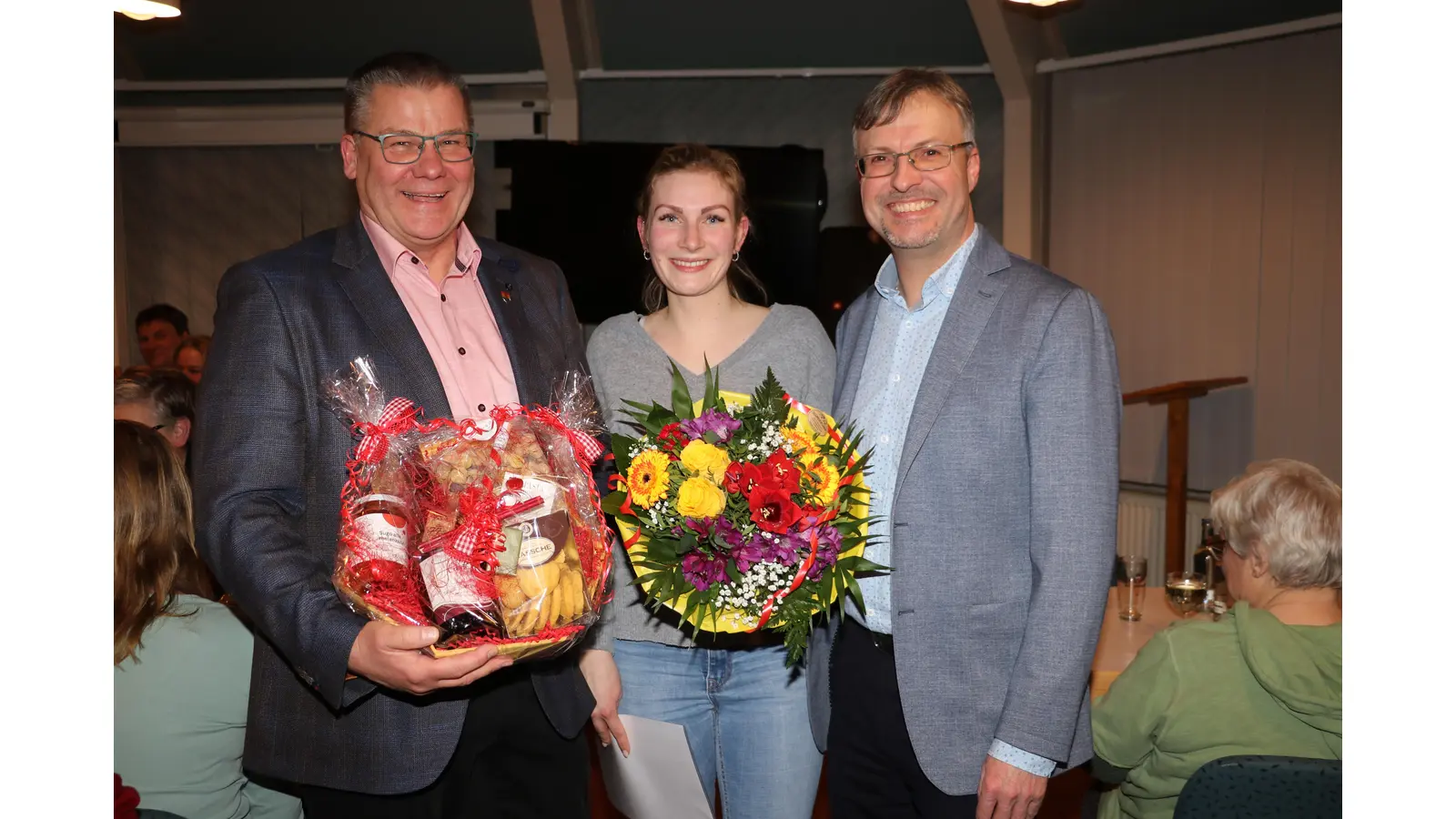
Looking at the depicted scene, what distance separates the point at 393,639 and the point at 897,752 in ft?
3.38

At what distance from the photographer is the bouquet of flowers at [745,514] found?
186cm

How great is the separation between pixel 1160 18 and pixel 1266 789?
17.1 ft

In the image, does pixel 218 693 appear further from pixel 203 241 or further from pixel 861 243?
pixel 203 241

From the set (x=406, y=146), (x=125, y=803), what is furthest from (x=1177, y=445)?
(x=125, y=803)

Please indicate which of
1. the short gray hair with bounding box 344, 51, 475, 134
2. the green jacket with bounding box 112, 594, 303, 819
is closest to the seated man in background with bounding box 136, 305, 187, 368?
the green jacket with bounding box 112, 594, 303, 819

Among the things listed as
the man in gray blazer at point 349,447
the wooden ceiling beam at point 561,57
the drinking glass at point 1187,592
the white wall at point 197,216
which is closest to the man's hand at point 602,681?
the man in gray blazer at point 349,447

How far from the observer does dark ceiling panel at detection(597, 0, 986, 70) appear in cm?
625

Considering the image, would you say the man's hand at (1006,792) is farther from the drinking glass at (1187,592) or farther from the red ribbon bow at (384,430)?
the drinking glass at (1187,592)

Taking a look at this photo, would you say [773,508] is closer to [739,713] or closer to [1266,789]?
[739,713]

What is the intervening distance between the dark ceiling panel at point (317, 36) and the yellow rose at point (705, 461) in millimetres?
5212

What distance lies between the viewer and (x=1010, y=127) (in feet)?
21.0

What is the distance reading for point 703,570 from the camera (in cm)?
190

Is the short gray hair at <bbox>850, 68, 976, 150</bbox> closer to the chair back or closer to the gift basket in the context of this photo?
the gift basket

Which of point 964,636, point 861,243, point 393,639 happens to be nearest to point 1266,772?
point 964,636
